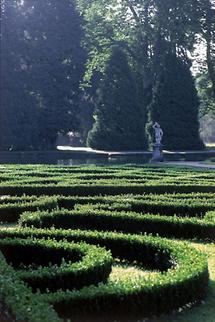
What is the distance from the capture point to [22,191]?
515 inches

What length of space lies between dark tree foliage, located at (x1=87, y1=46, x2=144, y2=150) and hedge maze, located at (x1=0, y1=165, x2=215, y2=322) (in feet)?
83.1

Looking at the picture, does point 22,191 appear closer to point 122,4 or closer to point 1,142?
point 1,142

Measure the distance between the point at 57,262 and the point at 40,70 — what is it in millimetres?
32973

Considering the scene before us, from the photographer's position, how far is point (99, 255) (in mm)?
6117

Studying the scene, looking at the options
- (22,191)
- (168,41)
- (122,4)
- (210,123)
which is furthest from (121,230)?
(210,123)

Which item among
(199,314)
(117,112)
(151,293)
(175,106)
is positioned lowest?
(199,314)

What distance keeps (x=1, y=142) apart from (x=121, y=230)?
2882 cm

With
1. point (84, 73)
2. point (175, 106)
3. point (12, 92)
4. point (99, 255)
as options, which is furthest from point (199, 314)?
point (84, 73)

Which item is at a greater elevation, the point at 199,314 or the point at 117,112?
the point at 117,112

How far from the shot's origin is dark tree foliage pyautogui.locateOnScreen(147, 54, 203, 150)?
38.1 metres

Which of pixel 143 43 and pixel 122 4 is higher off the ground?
pixel 122 4

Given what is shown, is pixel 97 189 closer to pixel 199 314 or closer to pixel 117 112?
pixel 199 314

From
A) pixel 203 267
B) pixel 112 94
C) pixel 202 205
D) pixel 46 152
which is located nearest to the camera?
pixel 203 267

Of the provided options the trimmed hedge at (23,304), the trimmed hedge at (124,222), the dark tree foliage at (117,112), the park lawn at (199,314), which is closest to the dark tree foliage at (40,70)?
the dark tree foliage at (117,112)
